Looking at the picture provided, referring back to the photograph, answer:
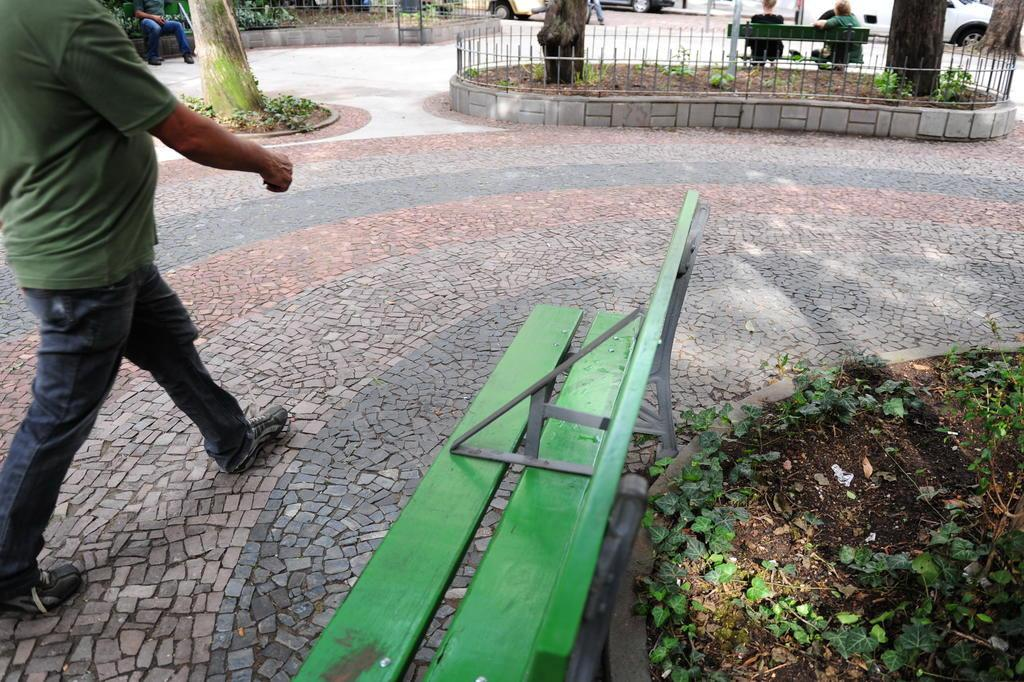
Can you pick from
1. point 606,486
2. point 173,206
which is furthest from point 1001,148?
point 606,486

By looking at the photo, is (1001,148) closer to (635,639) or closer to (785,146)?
(785,146)

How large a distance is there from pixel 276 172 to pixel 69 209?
69 cm

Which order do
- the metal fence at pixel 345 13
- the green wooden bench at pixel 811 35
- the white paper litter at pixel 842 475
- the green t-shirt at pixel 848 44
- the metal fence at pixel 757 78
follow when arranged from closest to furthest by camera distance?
the white paper litter at pixel 842 475 → the metal fence at pixel 757 78 → the green wooden bench at pixel 811 35 → the green t-shirt at pixel 848 44 → the metal fence at pixel 345 13

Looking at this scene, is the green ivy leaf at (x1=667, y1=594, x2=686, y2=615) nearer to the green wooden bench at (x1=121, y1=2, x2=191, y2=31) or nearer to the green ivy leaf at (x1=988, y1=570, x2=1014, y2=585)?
the green ivy leaf at (x1=988, y1=570, x2=1014, y2=585)

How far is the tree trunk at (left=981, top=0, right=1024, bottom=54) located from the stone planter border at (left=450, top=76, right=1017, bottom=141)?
8.17 meters

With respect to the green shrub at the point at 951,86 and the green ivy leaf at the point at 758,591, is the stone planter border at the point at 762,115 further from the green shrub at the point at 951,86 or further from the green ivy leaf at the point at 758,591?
the green ivy leaf at the point at 758,591

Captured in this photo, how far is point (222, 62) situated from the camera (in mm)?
9500

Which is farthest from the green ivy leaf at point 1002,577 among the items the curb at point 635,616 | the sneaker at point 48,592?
the sneaker at point 48,592

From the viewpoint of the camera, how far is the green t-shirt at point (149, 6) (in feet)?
50.5

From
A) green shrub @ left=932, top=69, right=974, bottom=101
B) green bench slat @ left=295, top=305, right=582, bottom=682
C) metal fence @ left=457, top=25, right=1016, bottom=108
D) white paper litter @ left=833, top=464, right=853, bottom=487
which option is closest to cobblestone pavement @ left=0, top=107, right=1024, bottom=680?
green bench slat @ left=295, top=305, right=582, bottom=682

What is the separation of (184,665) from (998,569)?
2.43m

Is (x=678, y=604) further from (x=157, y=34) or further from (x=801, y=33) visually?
(x=157, y=34)

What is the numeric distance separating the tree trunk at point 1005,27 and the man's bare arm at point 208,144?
1828 cm

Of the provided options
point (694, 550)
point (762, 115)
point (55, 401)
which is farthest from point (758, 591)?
point (762, 115)
